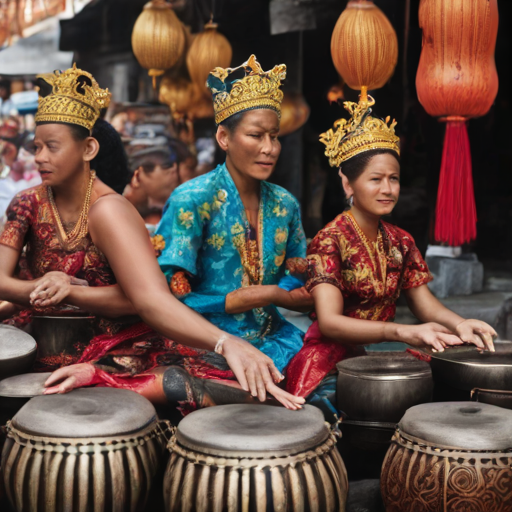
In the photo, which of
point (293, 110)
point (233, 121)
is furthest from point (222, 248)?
point (293, 110)

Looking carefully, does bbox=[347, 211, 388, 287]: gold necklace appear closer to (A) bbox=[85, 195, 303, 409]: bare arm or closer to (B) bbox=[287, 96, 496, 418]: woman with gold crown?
(B) bbox=[287, 96, 496, 418]: woman with gold crown

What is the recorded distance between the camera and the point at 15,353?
9.64ft

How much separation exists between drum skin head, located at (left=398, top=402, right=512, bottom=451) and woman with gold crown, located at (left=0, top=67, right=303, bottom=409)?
0.71 meters

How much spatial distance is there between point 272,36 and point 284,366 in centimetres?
253

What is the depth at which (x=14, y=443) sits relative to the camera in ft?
8.23

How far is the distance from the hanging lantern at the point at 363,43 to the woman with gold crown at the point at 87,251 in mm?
1263

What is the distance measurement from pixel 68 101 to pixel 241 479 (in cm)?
184

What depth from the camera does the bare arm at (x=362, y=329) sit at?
290 centimetres

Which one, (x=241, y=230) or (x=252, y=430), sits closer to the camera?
(x=252, y=430)

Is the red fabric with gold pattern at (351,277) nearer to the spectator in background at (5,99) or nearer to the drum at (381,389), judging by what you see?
the drum at (381,389)

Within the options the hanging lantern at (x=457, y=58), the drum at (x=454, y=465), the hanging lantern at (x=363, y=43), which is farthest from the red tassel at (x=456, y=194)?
the drum at (x=454, y=465)

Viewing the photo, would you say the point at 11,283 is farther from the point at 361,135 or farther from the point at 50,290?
the point at 361,135

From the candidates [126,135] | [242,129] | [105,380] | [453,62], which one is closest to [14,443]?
[105,380]

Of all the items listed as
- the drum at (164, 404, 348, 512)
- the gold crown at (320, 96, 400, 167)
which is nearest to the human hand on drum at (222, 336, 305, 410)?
the drum at (164, 404, 348, 512)
